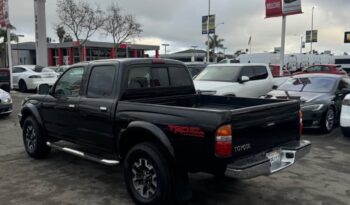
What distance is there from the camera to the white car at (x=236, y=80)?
11392 millimetres

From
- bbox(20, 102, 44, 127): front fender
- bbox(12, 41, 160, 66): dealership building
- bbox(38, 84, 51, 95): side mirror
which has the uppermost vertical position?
bbox(12, 41, 160, 66): dealership building

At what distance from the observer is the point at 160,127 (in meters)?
4.38

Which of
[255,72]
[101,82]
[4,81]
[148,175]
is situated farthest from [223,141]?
[4,81]

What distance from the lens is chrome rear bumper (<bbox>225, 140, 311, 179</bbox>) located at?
3994 mm

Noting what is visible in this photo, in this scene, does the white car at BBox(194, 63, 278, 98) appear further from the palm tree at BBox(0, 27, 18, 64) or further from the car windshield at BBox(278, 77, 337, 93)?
the palm tree at BBox(0, 27, 18, 64)

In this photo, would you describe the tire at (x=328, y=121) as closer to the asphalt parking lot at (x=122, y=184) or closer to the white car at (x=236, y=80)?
the asphalt parking lot at (x=122, y=184)

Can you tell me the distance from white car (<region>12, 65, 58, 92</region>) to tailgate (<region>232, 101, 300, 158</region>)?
1627 centimetres

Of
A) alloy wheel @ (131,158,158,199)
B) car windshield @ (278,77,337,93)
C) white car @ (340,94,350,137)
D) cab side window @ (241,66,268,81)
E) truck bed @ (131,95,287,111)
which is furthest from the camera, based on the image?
cab side window @ (241,66,268,81)

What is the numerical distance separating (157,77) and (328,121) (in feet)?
18.2

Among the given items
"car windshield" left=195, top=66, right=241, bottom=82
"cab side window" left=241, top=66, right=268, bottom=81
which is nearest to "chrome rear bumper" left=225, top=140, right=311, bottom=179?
"car windshield" left=195, top=66, right=241, bottom=82

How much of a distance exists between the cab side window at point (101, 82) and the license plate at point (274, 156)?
2.23 m

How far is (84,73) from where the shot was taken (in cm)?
581

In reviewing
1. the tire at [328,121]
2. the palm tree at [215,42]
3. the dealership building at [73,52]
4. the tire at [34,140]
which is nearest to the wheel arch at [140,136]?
the tire at [34,140]

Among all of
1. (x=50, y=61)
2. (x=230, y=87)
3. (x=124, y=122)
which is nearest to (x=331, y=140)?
(x=230, y=87)
